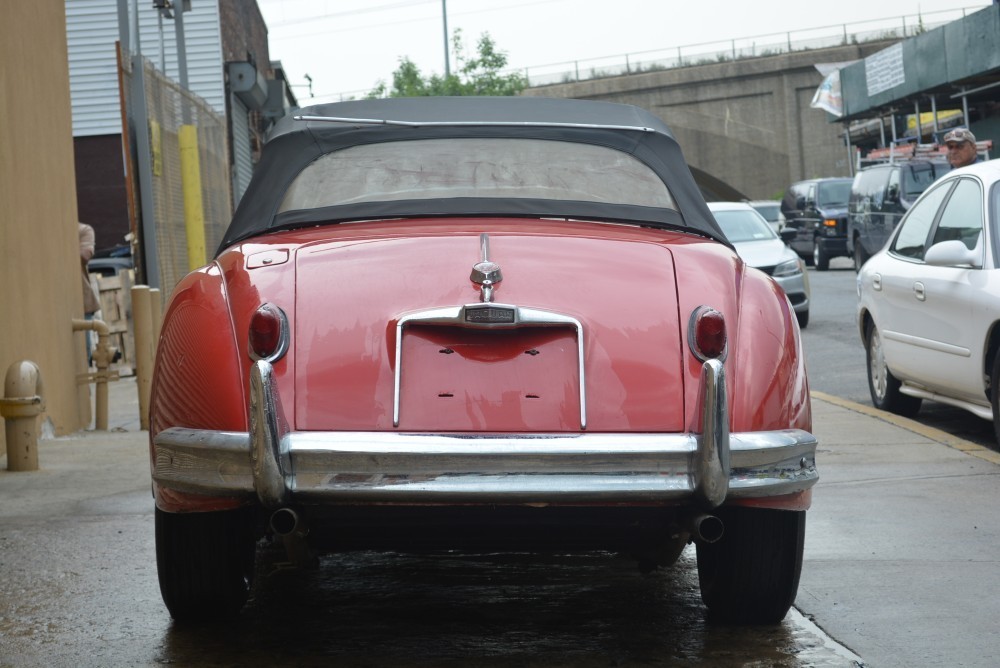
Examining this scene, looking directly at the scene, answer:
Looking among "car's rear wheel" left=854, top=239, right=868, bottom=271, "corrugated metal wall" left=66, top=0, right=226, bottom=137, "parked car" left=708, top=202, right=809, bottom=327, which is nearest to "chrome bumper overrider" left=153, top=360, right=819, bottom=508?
"parked car" left=708, top=202, right=809, bottom=327

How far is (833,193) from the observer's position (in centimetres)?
2942

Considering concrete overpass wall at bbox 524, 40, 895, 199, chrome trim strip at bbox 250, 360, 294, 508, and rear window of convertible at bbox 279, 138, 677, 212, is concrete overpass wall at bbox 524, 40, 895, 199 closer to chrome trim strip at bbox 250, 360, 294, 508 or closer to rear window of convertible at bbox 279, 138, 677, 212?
rear window of convertible at bbox 279, 138, 677, 212

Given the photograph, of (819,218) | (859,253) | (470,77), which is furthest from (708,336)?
(470,77)

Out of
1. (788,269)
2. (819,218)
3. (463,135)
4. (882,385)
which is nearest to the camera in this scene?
(463,135)

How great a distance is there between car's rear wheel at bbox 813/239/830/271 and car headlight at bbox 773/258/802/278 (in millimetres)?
11432

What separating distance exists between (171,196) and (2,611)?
37.4ft

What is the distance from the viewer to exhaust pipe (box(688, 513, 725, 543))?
357 centimetres

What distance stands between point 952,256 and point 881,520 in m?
2.08

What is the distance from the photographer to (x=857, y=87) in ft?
110

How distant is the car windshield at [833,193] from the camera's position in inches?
1139

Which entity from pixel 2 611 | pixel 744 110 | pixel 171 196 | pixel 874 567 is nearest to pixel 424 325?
pixel 2 611

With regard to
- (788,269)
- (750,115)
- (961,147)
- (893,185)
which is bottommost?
(788,269)

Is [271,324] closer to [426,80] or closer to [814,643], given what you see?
[814,643]

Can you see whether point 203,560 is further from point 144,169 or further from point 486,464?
point 144,169
